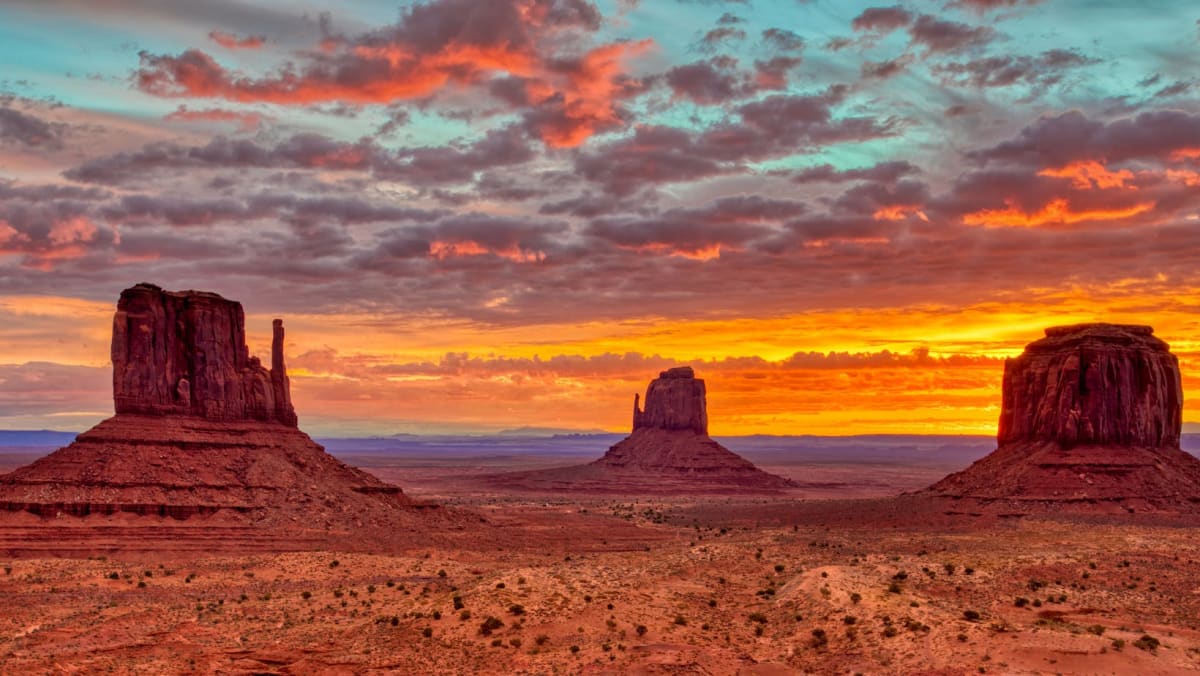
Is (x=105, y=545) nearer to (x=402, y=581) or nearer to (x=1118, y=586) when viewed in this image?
(x=402, y=581)

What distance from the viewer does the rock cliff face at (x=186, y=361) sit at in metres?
74.2

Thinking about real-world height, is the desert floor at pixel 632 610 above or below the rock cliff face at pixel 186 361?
below

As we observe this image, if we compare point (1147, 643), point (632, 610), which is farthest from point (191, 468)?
point (1147, 643)

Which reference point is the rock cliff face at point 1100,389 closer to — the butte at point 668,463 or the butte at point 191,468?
the butte at point 191,468

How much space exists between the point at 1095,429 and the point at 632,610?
2395 inches

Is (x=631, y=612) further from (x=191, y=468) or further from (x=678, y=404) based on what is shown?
(x=678, y=404)

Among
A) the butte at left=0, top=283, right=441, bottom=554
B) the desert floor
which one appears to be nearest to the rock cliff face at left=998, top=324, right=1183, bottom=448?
the desert floor

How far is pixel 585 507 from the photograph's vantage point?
12656 centimetres

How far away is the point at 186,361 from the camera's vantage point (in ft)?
250

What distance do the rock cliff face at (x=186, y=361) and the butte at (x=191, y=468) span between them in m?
0.08

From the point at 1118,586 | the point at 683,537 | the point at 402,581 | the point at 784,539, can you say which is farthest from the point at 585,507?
the point at 1118,586

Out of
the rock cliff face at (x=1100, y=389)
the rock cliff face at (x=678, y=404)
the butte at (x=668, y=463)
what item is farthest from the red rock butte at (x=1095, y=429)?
the rock cliff face at (x=678, y=404)

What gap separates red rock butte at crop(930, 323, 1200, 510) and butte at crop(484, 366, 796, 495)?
6762 centimetres

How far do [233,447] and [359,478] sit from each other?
9608 millimetres
